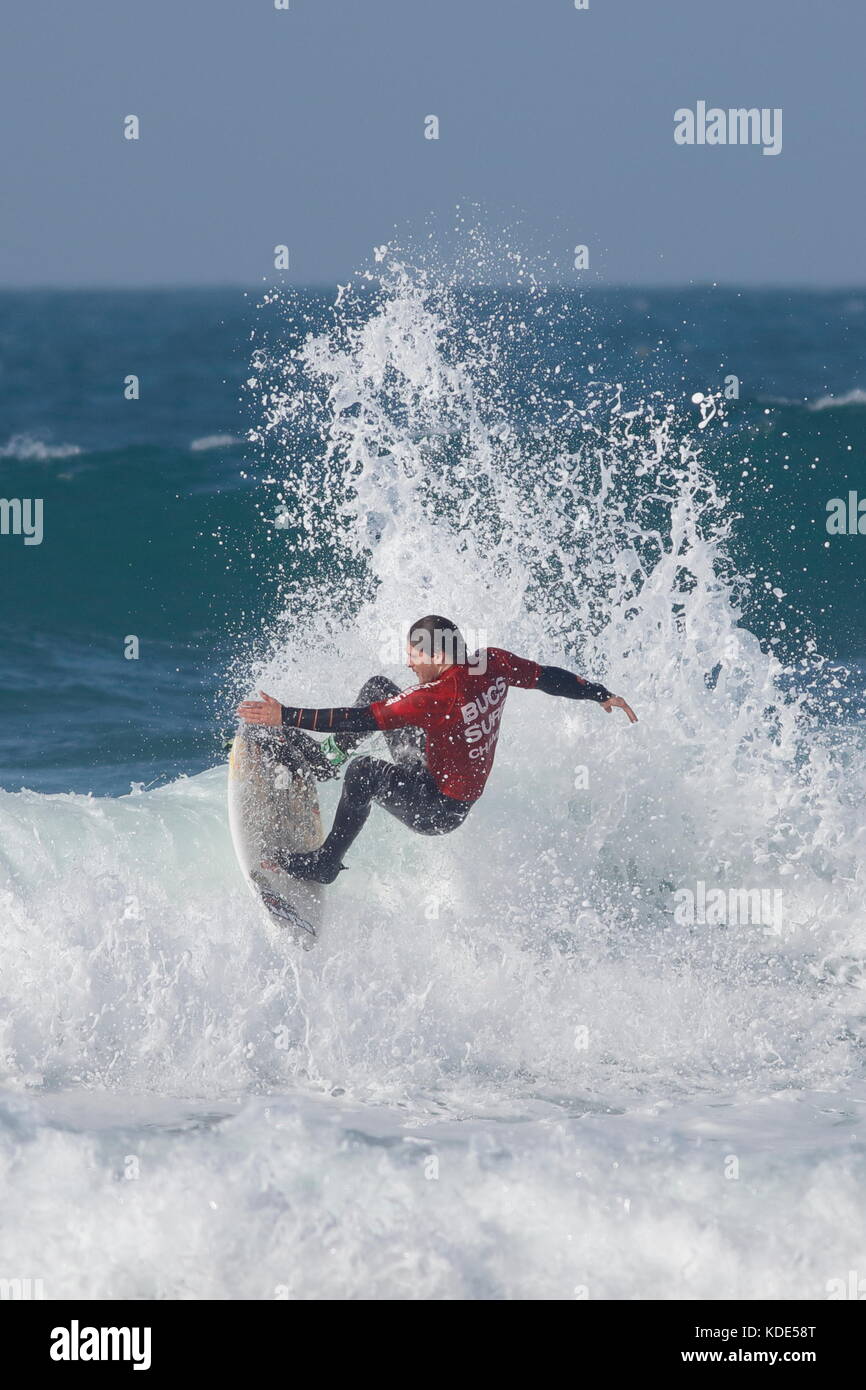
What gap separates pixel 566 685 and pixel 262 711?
176cm

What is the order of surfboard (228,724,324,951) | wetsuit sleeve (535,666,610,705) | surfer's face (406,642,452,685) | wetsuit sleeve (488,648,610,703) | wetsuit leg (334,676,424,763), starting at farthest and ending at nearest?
surfboard (228,724,324,951) → wetsuit leg (334,676,424,763) → wetsuit sleeve (535,666,610,705) → wetsuit sleeve (488,648,610,703) → surfer's face (406,642,452,685)

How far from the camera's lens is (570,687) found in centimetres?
723

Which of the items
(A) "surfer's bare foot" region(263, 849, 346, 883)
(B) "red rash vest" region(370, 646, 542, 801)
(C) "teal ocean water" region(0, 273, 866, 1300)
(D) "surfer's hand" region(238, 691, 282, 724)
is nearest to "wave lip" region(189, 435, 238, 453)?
(C) "teal ocean water" region(0, 273, 866, 1300)

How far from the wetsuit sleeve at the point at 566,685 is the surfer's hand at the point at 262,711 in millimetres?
1522

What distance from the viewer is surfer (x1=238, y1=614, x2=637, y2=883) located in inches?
259

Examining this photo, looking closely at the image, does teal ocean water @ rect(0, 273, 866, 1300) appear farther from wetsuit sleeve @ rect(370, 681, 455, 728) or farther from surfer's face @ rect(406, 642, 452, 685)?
surfer's face @ rect(406, 642, 452, 685)

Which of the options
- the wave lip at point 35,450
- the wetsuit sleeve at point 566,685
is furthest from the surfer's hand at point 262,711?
the wave lip at point 35,450

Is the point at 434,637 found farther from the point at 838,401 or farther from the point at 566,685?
the point at 838,401

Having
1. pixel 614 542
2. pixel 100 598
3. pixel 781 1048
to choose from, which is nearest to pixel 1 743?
pixel 100 598

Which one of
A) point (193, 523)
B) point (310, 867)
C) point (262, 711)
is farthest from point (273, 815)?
point (193, 523)

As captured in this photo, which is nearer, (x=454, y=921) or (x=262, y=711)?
(x=262, y=711)

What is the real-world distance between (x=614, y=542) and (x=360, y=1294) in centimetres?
1127

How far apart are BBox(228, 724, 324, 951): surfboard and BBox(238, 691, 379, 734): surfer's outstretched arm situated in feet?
3.96

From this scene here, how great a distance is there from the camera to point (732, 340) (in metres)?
28.4
